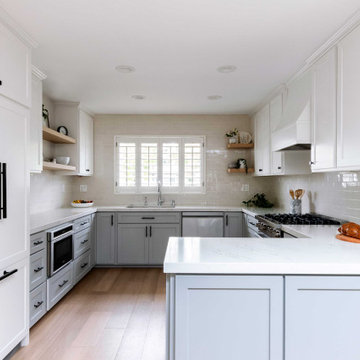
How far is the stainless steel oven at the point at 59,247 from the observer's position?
273cm

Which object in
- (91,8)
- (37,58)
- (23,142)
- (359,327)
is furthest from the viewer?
(37,58)

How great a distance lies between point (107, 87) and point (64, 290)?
2.36m

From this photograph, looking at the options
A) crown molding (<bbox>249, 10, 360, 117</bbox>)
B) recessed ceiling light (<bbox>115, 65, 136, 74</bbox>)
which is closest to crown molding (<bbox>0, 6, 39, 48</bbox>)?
recessed ceiling light (<bbox>115, 65, 136, 74</bbox>)

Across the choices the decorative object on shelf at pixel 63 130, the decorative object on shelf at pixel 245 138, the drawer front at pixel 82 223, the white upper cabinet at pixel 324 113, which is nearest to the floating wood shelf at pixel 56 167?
the decorative object on shelf at pixel 63 130

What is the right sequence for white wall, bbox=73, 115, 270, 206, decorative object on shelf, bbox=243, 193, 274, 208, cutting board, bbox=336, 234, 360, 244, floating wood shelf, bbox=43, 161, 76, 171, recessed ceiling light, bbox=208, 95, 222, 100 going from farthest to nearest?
white wall, bbox=73, 115, 270, 206 → decorative object on shelf, bbox=243, 193, 274, 208 → recessed ceiling light, bbox=208, 95, 222, 100 → floating wood shelf, bbox=43, 161, 76, 171 → cutting board, bbox=336, 234, 360, 244

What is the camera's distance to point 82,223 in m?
3.65

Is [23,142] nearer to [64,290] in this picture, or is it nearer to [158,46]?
[158,46]

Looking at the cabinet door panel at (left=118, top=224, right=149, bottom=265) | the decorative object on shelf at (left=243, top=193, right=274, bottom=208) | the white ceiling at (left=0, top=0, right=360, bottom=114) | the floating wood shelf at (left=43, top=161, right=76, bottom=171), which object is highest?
the white ceiling at (left=0, top=0, right=360, bottom=114)

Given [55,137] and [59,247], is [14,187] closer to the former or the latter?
[59,247]

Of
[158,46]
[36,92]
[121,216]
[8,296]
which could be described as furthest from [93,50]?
[121,216]

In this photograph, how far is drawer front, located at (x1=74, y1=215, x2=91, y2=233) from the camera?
3.45 metres

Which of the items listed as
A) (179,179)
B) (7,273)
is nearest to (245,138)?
(179,179)

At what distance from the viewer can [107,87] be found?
339 centimetres

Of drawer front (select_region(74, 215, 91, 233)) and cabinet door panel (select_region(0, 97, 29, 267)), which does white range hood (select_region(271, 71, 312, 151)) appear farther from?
drawer front (select_region(74, 215, 91, 233))
